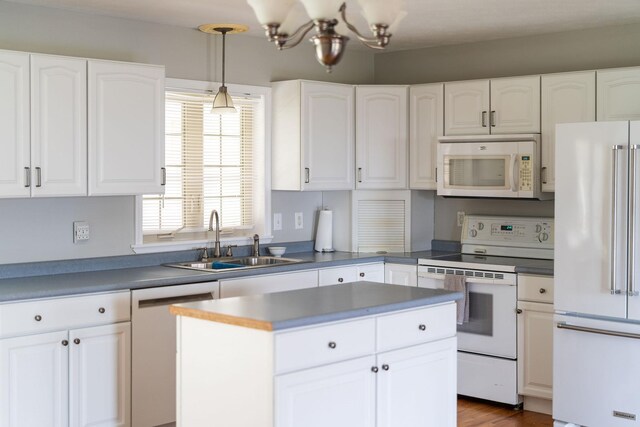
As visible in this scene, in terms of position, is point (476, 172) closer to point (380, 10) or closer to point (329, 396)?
point (329, 396)

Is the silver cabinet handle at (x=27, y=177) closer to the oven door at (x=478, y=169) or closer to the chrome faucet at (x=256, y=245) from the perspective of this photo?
the chrome faucet at (x=256, y=245)

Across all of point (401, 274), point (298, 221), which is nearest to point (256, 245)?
point (298, 221)

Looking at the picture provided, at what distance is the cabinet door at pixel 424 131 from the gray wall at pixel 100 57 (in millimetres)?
894

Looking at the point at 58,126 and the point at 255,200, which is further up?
the point at 58,126

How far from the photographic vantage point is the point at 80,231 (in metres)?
4.73

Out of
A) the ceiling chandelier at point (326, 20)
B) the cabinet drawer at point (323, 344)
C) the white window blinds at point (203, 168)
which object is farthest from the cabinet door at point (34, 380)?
the ceiling chandelier at point (326, 20)

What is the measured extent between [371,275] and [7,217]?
7.79ft

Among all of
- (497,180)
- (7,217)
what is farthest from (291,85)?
(7,217)

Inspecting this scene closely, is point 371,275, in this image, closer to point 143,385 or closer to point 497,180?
point 497,180

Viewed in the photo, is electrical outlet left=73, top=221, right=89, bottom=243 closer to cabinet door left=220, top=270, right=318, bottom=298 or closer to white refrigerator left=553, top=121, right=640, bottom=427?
cabinet door left=220, top=270, right=318, bottom=298

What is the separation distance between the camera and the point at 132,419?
172 inches

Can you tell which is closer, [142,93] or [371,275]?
[142,93]

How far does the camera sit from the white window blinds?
5281mm

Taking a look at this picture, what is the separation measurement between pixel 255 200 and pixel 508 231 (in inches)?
68.4
